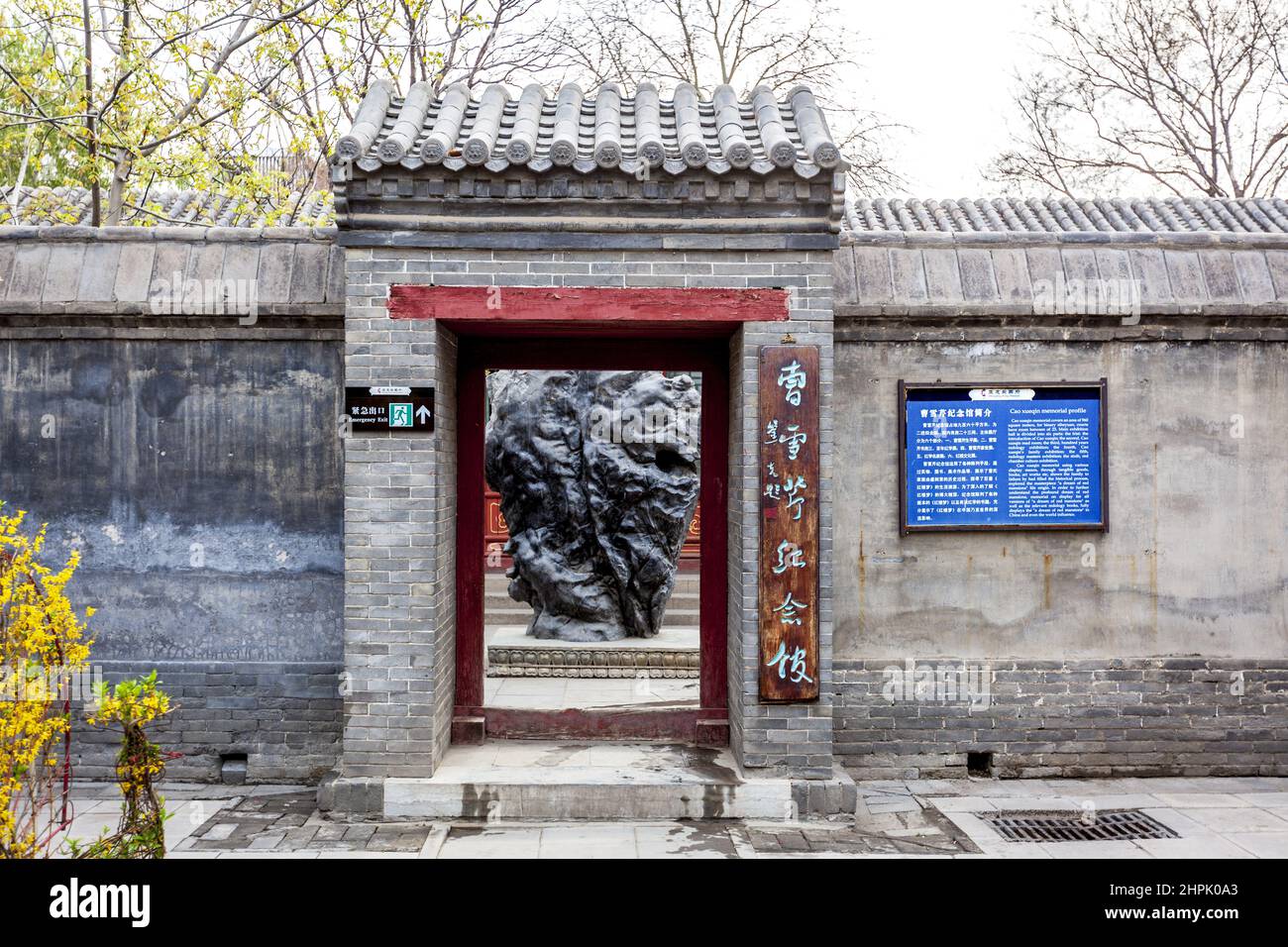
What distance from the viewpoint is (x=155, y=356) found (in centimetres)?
657

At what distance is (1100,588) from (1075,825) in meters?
1.65

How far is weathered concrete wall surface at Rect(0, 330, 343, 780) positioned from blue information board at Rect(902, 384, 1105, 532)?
3.83 m

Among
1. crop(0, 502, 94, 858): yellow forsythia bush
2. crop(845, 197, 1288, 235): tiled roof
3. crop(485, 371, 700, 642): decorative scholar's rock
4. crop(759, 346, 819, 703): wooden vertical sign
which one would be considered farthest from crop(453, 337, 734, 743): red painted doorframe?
crop(845, 197, 1288, 235): tiled roof

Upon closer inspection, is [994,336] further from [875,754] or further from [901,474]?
[875,754]

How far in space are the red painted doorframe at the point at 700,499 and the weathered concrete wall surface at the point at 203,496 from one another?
0.83 metres

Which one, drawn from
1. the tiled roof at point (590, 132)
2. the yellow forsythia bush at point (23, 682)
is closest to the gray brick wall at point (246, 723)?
the yellow forsythia bush at point (23, 682)

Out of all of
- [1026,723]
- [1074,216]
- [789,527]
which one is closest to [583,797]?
[789,527]

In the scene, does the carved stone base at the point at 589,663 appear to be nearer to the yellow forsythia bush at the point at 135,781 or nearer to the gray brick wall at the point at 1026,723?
the gray brick wall at the point at 1026,723

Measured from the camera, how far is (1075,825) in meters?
5.85

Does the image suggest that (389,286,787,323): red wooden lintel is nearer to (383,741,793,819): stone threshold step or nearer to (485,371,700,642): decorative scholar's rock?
(383,741,793,819): stone threshold step

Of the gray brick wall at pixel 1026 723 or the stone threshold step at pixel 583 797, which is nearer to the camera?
the stone threshold step at pixel 583 797

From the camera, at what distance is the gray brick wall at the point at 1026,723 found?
22.0ft

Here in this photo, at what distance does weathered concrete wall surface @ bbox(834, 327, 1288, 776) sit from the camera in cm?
670

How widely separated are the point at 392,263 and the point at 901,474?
136 inches
